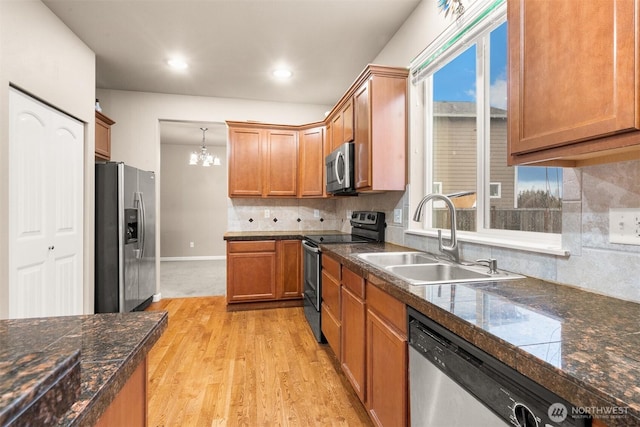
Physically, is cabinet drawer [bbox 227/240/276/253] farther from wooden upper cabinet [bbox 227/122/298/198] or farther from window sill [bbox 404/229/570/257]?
window sill [bbox 404/229/570/257]

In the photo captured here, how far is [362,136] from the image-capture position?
255 centimetres

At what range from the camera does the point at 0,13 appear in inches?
77.9

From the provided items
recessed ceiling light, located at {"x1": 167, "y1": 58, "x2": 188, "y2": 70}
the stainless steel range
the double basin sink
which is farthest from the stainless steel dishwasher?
recessed ceiling light, located at {"x1": 167, "y1": 58, "x2": 188, "y2": 70}

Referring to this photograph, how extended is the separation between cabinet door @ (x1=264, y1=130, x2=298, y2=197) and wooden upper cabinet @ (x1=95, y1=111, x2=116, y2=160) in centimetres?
183

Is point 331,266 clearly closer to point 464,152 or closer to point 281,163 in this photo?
point 464,152

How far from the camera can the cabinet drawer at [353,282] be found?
5.64 ft

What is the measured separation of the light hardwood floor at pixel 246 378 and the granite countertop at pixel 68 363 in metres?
1.29

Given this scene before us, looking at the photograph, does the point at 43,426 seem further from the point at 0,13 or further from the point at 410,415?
the point at 0,13

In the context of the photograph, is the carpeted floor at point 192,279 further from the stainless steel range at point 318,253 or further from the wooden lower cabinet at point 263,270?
the stainless steel range at point 318,253

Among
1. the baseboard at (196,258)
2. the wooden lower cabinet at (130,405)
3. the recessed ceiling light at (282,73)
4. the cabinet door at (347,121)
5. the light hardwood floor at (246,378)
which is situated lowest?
the light hardwood floor at (246,378)

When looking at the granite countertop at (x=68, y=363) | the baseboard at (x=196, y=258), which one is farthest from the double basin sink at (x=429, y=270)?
the baseboard at (x=196, y=258)

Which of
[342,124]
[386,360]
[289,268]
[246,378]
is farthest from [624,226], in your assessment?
[289,268]

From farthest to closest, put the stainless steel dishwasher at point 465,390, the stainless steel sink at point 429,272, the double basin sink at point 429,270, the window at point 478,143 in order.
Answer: the stainless steel sink at point 429,272, the window at point 478,143, the double basin sink at point 429,270, the stainless steel dishwasher at point 465,390

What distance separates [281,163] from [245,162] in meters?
0.45
